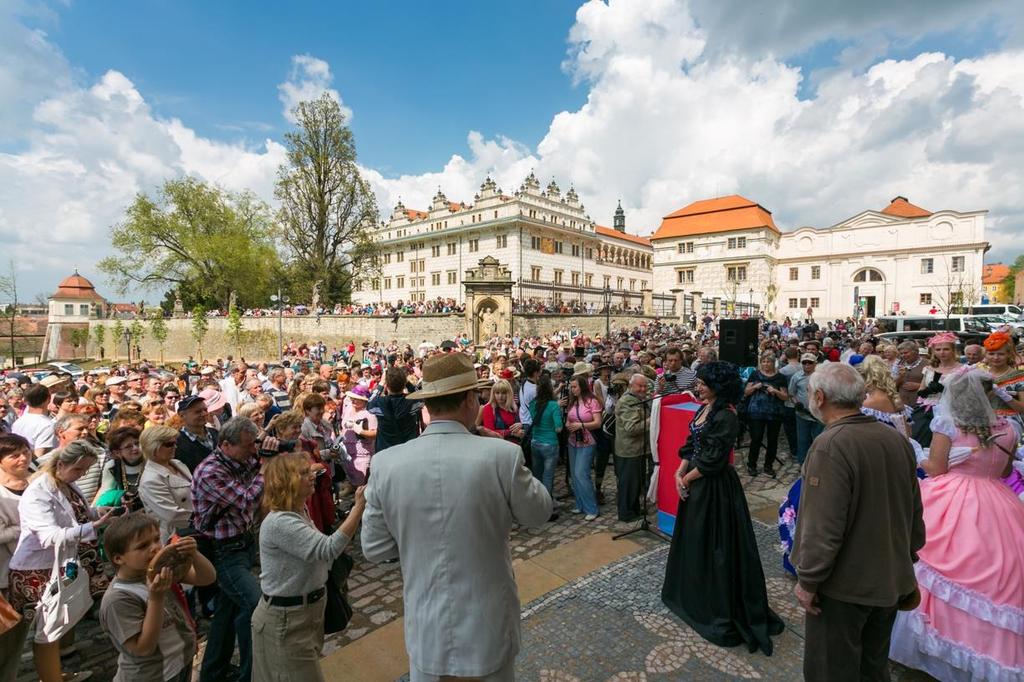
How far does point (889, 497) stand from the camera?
2.27 meters

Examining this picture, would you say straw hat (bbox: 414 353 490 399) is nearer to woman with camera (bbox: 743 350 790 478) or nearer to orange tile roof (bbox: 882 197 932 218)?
woman with camera (bbox: 743 350 790 478)

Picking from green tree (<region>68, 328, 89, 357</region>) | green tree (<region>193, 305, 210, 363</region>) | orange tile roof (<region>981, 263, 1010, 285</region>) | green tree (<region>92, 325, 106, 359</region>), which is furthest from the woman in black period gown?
orange tile roof (<region>981, 263, 1010, 285</region>)

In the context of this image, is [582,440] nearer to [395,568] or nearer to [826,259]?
[395,568]

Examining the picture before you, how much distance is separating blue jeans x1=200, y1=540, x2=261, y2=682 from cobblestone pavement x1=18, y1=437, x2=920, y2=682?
65 centimetres

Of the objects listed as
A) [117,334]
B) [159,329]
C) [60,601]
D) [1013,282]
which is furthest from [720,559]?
[1013,282]

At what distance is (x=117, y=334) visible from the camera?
41.1 meters

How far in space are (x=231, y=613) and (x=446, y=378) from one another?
8.61 feet

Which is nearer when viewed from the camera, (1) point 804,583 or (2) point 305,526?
(1) point 804,583

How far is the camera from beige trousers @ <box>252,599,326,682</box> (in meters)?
2.52

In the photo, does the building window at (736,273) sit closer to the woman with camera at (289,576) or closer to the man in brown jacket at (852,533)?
the man in brown jacket at (852,533)

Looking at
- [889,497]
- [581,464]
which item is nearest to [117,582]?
[889,497]

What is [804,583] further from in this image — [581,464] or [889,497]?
[581,464]

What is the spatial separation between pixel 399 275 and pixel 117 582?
2286 inches

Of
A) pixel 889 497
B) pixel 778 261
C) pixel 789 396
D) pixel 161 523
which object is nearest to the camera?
pixel 889 497
